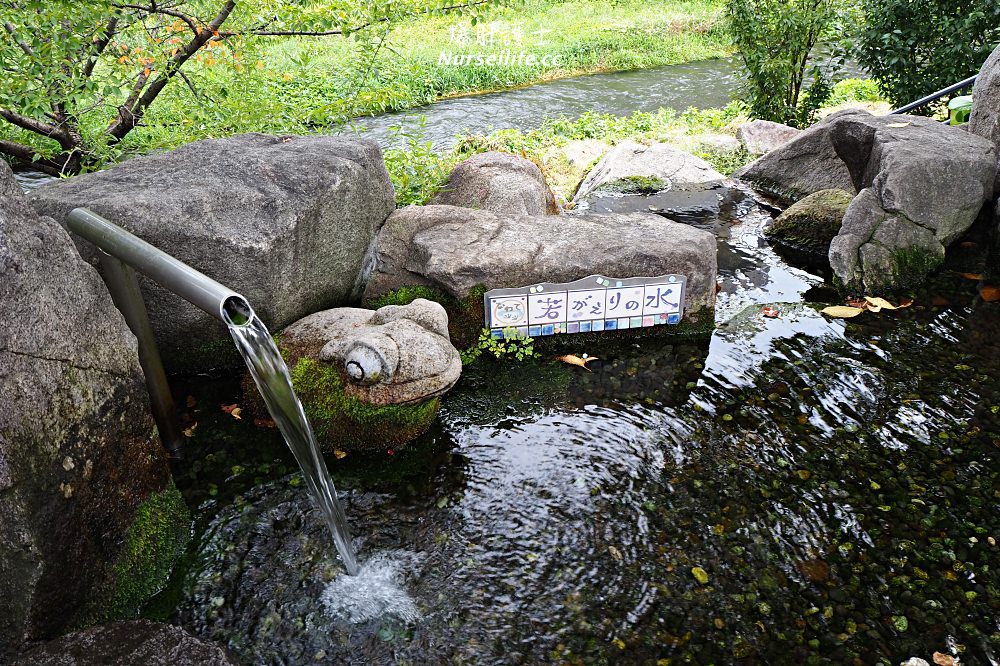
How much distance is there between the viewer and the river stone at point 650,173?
10234 millimetres

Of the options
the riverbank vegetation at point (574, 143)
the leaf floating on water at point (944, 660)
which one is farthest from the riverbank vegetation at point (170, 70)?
the leaf floating on water at point (944, 660)

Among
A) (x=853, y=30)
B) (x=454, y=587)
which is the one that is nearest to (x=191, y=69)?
(x=454, y=587)

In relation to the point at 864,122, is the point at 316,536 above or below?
below

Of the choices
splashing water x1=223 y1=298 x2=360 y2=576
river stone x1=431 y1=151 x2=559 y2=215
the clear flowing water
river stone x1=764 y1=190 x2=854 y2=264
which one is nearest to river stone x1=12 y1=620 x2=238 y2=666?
the clear flowing water

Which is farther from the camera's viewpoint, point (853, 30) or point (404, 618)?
point (853, 30)

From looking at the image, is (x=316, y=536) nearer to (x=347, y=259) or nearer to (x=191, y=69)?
(x=347, y=259)

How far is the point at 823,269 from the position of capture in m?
7.80

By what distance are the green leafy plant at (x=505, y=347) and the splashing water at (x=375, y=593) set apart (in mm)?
2195

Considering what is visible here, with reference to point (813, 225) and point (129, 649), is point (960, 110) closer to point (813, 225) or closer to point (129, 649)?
point (813, 225)

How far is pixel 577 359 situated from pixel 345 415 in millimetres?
2110

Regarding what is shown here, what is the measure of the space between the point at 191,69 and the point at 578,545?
23.9ft

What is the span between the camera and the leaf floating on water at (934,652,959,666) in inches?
140

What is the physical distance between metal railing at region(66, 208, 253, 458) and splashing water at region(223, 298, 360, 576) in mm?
395

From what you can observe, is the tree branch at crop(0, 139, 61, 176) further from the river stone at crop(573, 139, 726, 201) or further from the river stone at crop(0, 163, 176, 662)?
the river stone at crop(573, 139, 726, 201)
